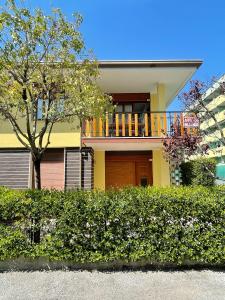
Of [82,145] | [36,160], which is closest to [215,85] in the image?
[36,160]

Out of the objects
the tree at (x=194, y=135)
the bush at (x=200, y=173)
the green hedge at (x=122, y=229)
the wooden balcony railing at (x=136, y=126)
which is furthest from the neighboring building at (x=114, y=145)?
the green hedge at (x=122, y=229)

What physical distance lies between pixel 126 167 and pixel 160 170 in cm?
180

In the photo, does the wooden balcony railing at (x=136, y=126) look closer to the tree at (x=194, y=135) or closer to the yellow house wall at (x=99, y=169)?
the yellow house wall at (x=99, y=169)

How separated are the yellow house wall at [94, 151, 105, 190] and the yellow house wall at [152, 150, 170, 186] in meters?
2.38

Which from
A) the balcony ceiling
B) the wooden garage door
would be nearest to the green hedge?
the wooden garage door

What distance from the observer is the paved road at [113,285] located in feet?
15.9

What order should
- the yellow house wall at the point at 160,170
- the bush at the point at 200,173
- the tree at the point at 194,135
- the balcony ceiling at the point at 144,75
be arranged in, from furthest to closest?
1. the yellow house wall at the point at 160,170
2. the bush at the point at 200,173
3. the balcony ceiling at the point at 144,75
4. the tree at the point at 194,135

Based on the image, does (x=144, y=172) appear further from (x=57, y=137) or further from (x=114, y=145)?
(x=57, y=137)

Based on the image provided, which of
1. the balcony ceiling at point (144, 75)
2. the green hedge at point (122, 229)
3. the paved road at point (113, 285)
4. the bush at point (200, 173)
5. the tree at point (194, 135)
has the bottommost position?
the paved road at point (113, 285)

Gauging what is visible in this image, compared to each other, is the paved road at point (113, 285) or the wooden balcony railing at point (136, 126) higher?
the wooden balcony railing at point (136, 126)

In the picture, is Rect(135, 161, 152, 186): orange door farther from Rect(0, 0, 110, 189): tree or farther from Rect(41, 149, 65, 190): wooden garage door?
Rect(0, 0, 110, 189): tree

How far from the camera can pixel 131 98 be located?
15508 millimetres

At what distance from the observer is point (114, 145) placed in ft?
40.9

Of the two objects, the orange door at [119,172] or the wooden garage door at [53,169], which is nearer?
the wooden garage door at [53,169]
